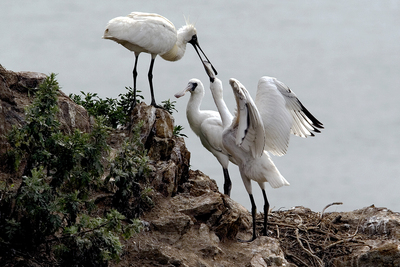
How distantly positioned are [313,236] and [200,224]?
2993mm

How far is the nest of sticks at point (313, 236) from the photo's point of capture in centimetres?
1105

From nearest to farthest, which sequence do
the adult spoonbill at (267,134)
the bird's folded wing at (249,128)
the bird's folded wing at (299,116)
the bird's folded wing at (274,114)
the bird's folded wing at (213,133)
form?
the bird's folded wing at (249,128)
the adult spoonbill at (267,134)
the bird's folded wing at (274,114)
the bird's folded wing at (299,116)
the bird's folded wing at (213,133)

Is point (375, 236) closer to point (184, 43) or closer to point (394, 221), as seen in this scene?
point (394, 221)

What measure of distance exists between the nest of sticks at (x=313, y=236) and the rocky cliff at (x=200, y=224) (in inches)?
0.7

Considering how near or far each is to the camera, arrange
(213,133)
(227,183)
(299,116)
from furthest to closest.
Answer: (227,183)
(213,133)
(299,116)

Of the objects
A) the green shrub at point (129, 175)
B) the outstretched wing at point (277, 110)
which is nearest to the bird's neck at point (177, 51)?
the outstretched wing at point (277, 110)

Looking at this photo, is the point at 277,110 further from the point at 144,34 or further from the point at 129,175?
the point at 144,34

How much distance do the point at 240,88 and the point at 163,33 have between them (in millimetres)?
3869

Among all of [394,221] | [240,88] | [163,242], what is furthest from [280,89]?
[394,221]

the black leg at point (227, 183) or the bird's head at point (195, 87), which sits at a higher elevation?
the bird's head at point (195, 87)

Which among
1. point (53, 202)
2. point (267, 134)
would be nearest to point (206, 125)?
point (267, 134)

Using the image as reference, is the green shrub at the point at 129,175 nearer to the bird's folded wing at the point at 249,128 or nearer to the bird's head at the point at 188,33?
the bird's folded wing at the point at 249,128

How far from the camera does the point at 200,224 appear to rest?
378 inches

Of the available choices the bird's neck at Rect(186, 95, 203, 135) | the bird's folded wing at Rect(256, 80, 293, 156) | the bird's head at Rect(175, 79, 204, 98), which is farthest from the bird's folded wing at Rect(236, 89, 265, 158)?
the bird's head at Rect(175, 79, 204, 98)
